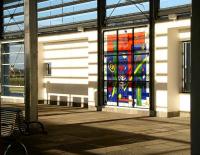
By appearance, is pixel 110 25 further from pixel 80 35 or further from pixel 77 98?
pixel 77 98

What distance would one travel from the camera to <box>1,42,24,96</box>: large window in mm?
26438

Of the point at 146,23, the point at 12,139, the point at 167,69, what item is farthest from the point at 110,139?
the point at 146,23

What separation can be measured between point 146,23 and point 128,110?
3.94 meters

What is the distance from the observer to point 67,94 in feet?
76.6

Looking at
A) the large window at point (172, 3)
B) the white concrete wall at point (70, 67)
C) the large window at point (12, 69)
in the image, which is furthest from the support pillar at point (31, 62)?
the large window at point (12, 69)

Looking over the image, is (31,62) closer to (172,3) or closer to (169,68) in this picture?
(169,68)

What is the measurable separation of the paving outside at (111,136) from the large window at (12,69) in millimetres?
9163

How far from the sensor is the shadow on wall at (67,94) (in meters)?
22.3

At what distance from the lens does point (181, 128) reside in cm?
1375

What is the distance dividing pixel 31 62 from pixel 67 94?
1036 cm

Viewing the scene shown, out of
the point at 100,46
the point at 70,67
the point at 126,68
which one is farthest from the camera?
the point at 70,67

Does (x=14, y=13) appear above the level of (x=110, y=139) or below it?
above

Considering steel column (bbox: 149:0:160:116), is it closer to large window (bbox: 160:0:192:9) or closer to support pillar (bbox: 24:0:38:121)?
large window (bbox: 160:0:192:9)

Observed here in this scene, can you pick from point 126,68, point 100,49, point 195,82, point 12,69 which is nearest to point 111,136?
point 126,68
